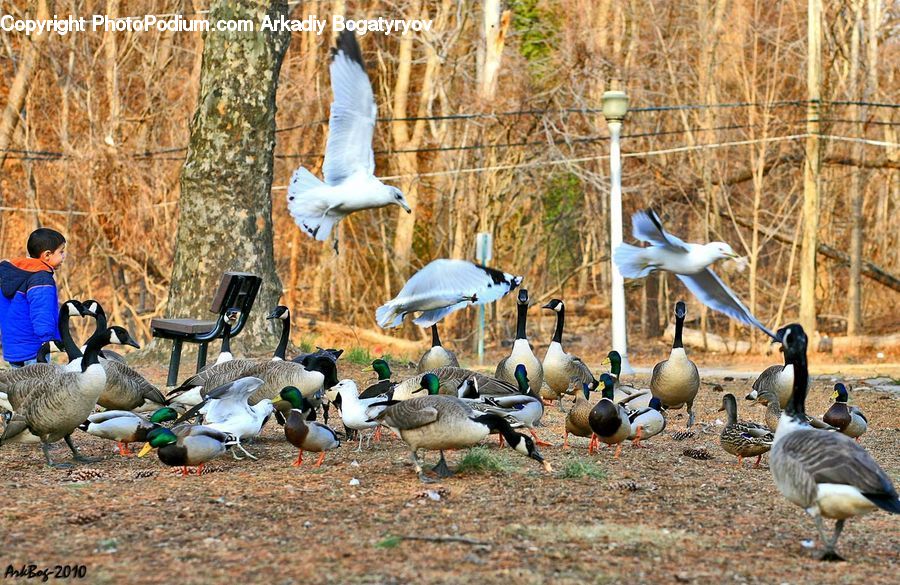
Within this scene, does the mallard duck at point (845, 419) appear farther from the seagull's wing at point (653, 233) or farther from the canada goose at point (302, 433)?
the canada goose at point (302, 433)

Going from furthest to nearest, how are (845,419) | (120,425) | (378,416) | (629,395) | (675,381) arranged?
(675,381) → (629,395) → (845,419) → (120,425) → (378,416)

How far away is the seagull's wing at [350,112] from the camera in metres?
11.7

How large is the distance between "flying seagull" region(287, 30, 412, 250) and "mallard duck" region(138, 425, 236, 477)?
151 inches

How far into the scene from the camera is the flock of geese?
20.2ft

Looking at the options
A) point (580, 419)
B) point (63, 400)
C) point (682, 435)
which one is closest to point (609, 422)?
point (580, 419)

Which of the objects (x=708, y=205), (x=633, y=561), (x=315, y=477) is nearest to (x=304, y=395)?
(x=315, y=477)

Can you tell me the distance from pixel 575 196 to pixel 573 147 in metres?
3.91

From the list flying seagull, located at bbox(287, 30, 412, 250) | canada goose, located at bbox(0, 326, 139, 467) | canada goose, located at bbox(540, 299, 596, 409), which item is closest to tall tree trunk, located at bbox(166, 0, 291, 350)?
flying seagull, located at bbox(287, 30, 412, 250)

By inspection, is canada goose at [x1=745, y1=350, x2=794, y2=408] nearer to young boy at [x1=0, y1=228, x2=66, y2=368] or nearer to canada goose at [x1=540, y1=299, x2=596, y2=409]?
canada goose at [x1=540, y1=299, x2=596, y2=409]

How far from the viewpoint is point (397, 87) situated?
3094 cm

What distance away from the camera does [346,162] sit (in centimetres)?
1198

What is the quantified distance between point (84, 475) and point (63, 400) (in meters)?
0.61

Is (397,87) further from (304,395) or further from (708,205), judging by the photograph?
(304,395)

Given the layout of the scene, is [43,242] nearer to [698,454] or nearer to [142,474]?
[142,474]
